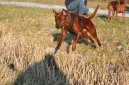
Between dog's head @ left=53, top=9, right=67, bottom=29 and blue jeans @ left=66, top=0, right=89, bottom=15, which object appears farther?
blue jeans @ left=66, top=0, right=89, bottom=15

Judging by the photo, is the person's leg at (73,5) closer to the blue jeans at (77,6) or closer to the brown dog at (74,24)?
the blue jeans at (77,6)

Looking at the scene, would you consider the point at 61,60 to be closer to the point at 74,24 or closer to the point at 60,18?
the point at 74,24

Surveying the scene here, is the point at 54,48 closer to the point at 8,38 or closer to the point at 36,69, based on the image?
the point at 36,69

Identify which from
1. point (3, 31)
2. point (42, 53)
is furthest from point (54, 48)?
point (3, 31)

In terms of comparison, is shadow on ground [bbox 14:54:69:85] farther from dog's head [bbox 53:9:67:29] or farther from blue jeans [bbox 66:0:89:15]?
blue jeans [bbox 66:0:89:15]

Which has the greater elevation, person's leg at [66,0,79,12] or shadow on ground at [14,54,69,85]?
person's leg at [66,0,79,12]

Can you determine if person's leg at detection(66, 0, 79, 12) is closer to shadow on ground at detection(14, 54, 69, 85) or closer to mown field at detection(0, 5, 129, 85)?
mown field at detection(0, 5, 129, 85)

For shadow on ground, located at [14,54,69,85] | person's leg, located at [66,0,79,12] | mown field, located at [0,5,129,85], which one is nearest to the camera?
mown field, located at [0,5,129,85]

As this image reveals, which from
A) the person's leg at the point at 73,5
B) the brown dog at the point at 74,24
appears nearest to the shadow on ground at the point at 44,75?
the brown dog at the point at 74,24

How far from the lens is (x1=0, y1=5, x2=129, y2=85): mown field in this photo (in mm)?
8255

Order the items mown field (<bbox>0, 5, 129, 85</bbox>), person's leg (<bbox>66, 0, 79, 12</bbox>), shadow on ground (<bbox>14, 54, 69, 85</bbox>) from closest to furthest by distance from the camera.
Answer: mown field (<bbox>0, 5, 129, 85</bbox>), shadow on ground (<bbox>14, 54, 69, 85</bbox>), person's leg (<bbox>66, 0, 79, 12</bbox>)

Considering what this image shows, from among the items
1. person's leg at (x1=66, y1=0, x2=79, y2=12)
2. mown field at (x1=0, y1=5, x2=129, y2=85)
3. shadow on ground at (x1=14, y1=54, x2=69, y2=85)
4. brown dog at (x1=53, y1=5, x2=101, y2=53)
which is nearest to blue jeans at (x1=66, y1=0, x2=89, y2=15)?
person's leg at (x1=66, y1=0, x2=79, y2=12)

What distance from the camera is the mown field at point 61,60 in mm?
8255

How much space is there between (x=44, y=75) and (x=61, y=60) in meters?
0.55
